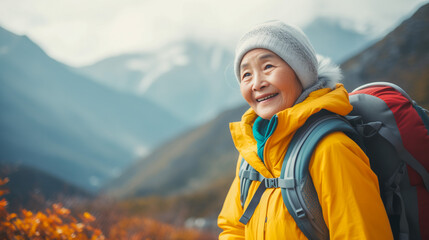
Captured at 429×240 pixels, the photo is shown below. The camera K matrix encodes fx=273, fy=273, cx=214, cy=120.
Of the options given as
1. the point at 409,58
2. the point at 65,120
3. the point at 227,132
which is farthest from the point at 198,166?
the point at 65,120

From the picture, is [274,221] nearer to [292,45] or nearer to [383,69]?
[292,45]

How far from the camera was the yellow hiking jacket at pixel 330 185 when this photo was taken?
1350 millimetres

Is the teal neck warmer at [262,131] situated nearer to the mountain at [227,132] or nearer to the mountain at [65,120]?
the mountain at [227,132]

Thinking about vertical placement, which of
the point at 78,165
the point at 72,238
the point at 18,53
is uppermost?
the point at 18,53

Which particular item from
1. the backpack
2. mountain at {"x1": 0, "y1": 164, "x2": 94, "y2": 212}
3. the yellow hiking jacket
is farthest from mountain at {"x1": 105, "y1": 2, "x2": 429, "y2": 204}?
mountain at {"x1": 0, "y1": 164, "x2": 94, "y2": 212}

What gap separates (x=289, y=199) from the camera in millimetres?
1498

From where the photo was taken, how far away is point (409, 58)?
20.4 ft

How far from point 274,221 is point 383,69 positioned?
8.25 meters

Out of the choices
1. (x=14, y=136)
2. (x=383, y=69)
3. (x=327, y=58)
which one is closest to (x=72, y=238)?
(x=327, y=58)

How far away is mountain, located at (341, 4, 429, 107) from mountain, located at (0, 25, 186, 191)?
1791 cm

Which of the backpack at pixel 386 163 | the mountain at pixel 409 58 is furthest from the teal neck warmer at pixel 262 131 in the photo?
the mountain at pixel 409 58

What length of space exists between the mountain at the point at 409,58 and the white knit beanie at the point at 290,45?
2.40 metres

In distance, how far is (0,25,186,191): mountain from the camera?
2101 inches

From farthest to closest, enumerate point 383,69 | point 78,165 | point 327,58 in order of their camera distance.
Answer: point 78,165
point 383,69
point 327,58
